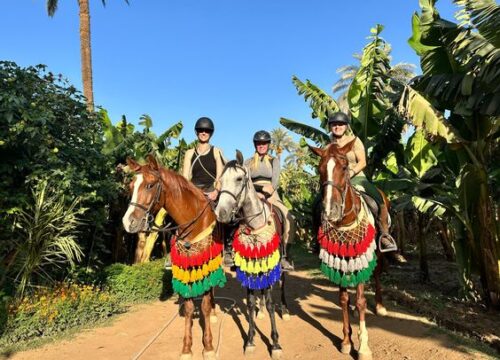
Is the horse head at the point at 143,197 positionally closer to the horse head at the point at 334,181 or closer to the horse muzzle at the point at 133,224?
the horse muzzle at the point at 133,224

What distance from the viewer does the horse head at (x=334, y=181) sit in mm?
4270

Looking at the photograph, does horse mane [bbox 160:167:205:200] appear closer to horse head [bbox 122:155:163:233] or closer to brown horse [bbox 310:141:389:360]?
horse head [bbox 122:155:163:233]

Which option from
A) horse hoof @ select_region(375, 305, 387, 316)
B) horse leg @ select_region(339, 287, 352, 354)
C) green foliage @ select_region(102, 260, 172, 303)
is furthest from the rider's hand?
green foliage @ select_region(102, 260, 172, 303)

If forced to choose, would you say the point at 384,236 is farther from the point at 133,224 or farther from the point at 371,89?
the point at 371,89

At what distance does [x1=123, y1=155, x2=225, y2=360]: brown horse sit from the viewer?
4598 millimetres

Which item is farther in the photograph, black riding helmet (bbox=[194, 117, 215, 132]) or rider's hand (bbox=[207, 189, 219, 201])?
black riding helmet (bbox=[194, 117, 215, 132])

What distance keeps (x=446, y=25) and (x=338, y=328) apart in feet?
17.8

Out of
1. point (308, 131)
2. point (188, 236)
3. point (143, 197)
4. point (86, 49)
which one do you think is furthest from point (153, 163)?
point (86, 49)

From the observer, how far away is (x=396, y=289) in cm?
865

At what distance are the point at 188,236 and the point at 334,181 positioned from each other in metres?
2.03

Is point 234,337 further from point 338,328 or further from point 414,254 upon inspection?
point 414,254

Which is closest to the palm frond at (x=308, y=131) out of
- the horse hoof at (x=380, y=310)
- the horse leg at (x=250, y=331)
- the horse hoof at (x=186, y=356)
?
the horse hoof at (x=380, y=310)

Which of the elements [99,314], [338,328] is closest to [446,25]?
[338,328]

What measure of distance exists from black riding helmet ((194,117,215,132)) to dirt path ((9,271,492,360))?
3366 millimetres
